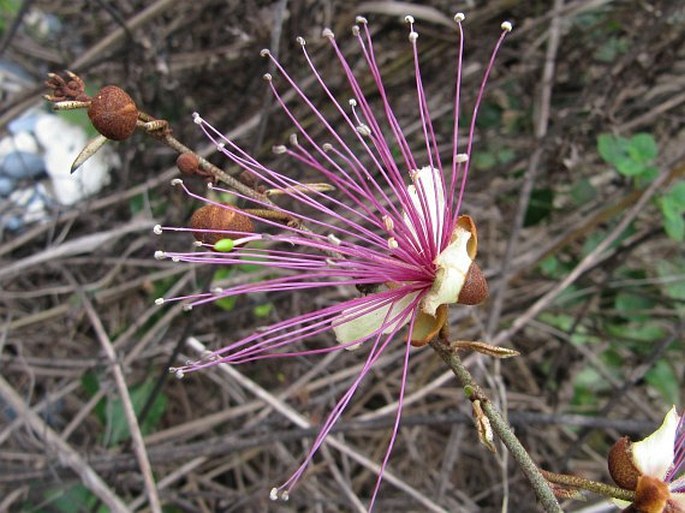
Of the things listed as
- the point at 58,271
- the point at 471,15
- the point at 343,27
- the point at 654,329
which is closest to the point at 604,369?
the point at 654,329

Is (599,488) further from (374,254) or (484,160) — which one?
(484,160)

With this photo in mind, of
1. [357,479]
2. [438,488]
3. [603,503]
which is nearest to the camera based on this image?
[603,503]

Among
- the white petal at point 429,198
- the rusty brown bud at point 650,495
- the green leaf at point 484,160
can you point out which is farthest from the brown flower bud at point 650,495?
the green leaf at point 484,160

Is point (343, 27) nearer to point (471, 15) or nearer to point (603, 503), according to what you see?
point (471, 15)

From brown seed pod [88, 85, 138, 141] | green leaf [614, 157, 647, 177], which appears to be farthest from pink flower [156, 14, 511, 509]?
green leaf [614, 157, 647, 177]

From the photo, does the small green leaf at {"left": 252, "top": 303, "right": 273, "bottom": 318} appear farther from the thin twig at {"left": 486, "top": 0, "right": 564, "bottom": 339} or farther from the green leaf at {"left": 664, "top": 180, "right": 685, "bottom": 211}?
the green leaf at {"left": 664, "top": 180, "right": 685, "bottom": 211}
